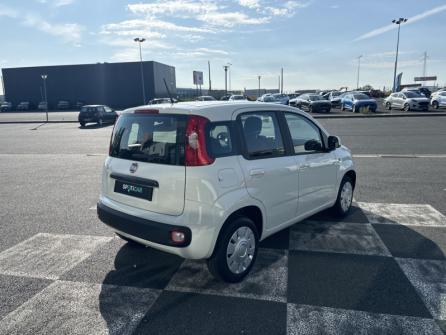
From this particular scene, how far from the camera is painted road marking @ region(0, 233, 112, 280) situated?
11.8 ft

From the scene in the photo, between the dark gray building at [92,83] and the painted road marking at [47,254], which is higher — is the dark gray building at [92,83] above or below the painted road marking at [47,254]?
above

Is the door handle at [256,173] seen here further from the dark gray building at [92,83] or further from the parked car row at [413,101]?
the dark gray building at [92,83]

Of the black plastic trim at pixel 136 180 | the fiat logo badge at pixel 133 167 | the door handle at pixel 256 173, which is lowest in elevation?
the black plastic trim at pixel 136 180

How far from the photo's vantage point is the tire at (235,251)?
3.14 metres

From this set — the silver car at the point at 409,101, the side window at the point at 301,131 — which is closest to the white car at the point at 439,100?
the silver car at the point at 409,101

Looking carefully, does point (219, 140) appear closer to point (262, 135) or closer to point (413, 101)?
point (262, 135)

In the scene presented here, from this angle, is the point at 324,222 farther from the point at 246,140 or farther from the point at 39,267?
the point at 39,267

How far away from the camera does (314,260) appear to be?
12.3ft

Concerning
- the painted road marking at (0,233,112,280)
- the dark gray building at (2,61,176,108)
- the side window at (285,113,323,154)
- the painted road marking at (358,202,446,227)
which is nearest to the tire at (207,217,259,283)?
the side window at (285,113,323,154)

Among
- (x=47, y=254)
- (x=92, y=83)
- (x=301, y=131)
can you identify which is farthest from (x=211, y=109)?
(x=92, y=83)

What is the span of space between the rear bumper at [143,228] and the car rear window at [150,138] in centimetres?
58

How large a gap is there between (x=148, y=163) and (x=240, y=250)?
1.26 metres

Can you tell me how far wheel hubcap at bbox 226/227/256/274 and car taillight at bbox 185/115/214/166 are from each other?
2.76 ft

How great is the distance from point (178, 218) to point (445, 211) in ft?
15.0
